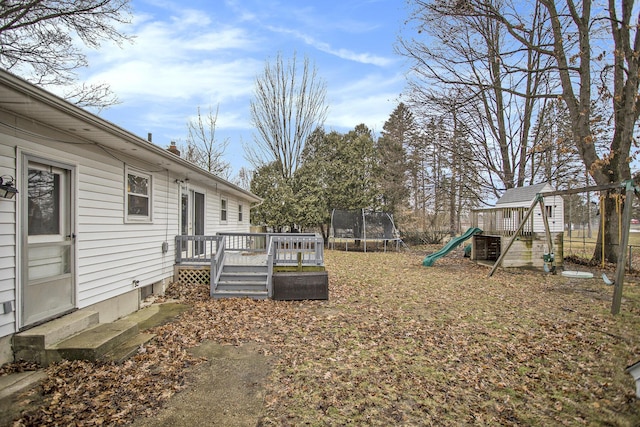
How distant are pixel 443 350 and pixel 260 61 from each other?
2118 cm

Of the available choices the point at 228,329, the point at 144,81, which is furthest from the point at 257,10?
the point at 228,329

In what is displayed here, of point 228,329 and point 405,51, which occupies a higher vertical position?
point 405,51

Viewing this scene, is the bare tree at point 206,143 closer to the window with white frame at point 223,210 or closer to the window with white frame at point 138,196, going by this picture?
the window with white frame at point 223,210

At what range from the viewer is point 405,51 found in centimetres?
1332

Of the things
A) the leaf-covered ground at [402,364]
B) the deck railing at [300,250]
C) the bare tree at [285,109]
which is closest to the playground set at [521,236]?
the leaf-covered ground at [402,364]

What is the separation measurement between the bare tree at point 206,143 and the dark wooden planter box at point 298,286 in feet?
61.5

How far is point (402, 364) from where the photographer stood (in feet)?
13.3

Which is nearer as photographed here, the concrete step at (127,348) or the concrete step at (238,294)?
the concrete step at (127,348)

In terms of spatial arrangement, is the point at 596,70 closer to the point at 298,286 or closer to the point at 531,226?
the point at 531,226

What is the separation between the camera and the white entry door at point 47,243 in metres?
4.02

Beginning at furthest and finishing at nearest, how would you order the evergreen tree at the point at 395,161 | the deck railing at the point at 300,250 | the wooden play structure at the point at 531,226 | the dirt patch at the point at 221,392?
1. the evergreen tree at the point at 395,161
2. the deck railing at the point at 300,250
3. the wooden play structure at the point at 531,226
4. the dirt patch at the point at 221,392

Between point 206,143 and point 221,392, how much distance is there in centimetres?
2323

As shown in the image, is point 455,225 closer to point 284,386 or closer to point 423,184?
point 423,184

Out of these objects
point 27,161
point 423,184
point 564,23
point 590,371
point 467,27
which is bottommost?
point 590,371
